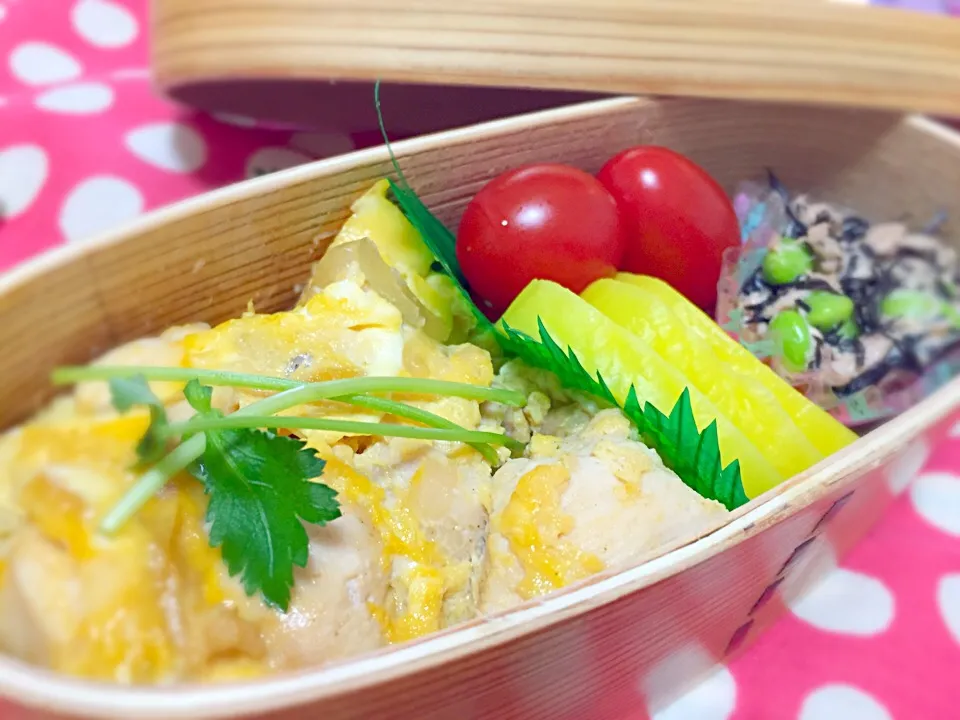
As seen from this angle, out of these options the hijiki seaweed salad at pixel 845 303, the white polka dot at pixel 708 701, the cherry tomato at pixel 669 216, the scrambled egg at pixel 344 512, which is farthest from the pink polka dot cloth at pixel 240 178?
the cherry tomato at pixel 669 216

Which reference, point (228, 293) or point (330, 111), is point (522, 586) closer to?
point (228, 293)

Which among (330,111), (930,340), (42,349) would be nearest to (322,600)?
(42,349)

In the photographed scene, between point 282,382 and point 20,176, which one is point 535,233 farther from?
point 20,176

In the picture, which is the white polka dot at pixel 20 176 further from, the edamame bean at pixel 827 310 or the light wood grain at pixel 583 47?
the edamame bean at pixel 827 310

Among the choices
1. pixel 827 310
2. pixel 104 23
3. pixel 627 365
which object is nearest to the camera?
pixel 627 365

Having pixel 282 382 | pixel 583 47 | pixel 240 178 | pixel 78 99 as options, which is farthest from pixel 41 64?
pixel 282 382
